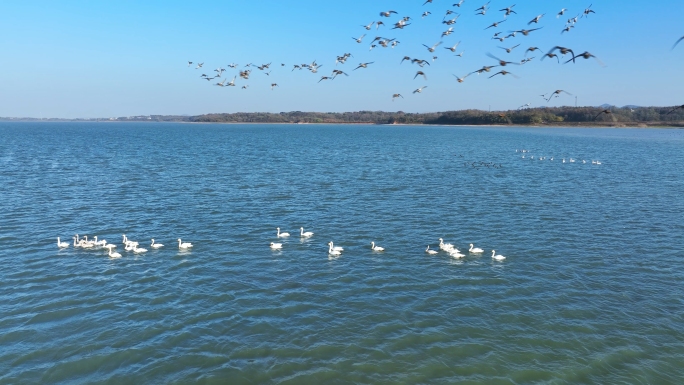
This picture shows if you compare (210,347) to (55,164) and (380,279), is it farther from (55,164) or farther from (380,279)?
(55,164)

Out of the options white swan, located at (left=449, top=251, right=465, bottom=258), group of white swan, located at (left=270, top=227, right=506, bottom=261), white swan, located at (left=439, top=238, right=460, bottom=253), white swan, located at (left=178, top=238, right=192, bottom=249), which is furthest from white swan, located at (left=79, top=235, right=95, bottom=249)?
white swan, located at (left=449, top=251, right=465, bottom=258)

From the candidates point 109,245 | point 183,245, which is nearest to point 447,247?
point 183,245

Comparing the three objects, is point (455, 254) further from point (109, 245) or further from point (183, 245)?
point (109, 245)

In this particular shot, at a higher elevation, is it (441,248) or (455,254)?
(441,248)

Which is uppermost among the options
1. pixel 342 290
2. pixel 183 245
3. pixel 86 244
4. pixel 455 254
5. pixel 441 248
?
pixel 86 244

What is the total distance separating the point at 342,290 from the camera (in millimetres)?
21969

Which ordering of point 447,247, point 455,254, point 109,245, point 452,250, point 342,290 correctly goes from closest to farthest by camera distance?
point 342,290
point 455,254
point 109,245
point 452,250
point 447,247

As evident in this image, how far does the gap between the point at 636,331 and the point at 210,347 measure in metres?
16.5

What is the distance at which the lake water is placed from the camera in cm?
1595

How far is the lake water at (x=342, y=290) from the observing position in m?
16.0

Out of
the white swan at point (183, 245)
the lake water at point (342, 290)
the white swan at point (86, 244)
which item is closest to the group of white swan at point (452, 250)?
the lake water at point (342, 290)

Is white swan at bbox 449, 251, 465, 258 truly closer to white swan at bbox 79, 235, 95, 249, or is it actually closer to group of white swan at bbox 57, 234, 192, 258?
group of white swan at bbox 57, 234, 192, 258

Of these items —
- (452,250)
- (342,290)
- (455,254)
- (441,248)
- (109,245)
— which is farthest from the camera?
(441,248)

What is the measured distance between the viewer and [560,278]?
2330 centimetres
